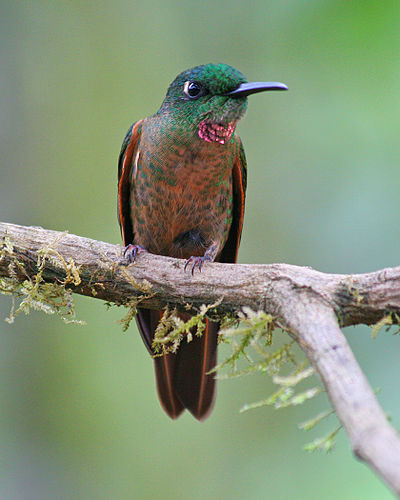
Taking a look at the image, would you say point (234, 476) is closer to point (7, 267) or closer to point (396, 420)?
point (396, 420)

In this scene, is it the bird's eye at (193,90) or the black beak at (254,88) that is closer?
the black beak at (254,88)

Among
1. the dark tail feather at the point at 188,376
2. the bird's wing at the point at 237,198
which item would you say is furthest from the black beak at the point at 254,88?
the dark tail feather at the point at 188,376

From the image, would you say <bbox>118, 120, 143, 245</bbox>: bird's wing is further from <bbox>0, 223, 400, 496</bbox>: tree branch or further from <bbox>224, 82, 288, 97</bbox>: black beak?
<bbox>0, 223, 400, 496</bbox>: tree branch

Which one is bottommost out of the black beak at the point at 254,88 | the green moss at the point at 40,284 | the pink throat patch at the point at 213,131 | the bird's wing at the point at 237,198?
the green moss at the point at 40,284

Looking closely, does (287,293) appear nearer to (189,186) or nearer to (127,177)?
(189,186)

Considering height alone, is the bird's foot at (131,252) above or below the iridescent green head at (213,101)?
below

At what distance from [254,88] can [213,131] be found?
401 mm

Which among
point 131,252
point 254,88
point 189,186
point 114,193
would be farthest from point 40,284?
point 114,193

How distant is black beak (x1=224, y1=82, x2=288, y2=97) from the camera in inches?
143

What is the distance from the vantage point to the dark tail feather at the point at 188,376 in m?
4.25

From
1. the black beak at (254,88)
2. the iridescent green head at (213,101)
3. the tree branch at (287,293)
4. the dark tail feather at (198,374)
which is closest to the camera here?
the tree branch at (287,293)

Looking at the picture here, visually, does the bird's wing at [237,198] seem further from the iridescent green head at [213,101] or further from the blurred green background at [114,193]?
the blurred green background at [114,193]

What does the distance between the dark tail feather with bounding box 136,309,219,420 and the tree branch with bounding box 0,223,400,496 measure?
1091 mm

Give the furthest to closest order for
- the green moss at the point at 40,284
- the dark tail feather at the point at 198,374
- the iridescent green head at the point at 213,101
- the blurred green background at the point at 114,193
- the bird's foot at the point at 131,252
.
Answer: the blurred green background at the point at 114,193, the dark tail feather at the point at 198,374, the iridescent green head at the point at 213,101, the bird's foot at the point at 131,252, the green moss at the point at 40,284
